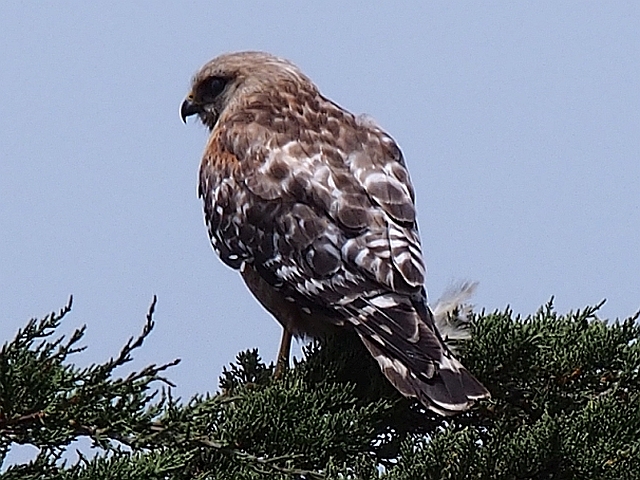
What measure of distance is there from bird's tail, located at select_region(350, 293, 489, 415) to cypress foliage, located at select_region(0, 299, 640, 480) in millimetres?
71

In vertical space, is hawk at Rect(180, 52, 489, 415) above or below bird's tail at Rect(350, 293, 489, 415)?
above

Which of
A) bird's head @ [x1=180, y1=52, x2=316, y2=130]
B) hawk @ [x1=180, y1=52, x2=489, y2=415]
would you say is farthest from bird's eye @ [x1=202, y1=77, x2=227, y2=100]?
hawk @ [x1=180, y1=52, x2=489, y2=415]

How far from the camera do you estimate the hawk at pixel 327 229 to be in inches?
148

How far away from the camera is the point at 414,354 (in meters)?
3.73

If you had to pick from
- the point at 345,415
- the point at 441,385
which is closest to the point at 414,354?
the point at 441,385

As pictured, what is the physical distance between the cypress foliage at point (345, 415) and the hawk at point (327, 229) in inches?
4.4

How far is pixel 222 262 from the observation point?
4.64 meters

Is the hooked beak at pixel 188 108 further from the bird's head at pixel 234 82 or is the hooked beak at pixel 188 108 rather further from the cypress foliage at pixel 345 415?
the cypress foliage at pixel 345 415

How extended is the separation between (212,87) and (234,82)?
135 millimetres

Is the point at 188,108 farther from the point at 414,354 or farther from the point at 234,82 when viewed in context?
the point at 414,354

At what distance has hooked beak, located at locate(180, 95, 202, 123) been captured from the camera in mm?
5645

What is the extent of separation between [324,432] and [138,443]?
0.63 meters

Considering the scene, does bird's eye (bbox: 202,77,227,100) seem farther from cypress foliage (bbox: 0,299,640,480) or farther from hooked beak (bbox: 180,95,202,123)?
cypress foliage (bbox: 0,299,640,480)

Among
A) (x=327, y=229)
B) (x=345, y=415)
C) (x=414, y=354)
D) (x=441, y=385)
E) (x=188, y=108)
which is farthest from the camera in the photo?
(x=188, y=108)
